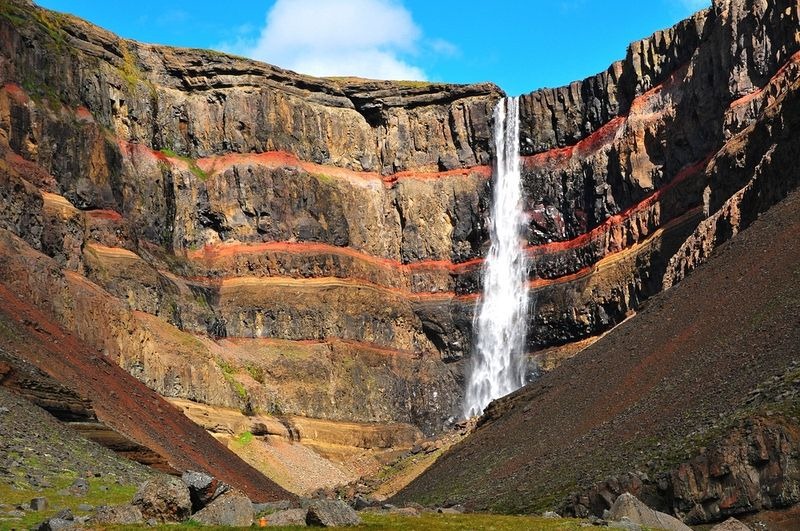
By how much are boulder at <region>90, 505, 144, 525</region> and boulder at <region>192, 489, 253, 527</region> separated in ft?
4.82

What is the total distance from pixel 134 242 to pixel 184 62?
25.5 m

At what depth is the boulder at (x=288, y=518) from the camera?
29.1m

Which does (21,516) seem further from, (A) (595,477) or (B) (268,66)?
(B) (268,66)

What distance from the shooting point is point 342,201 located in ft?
376

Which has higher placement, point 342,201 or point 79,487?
point 342,201

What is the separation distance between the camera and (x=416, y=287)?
Result: 115 meters

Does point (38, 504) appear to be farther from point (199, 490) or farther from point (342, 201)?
point (342, 201)

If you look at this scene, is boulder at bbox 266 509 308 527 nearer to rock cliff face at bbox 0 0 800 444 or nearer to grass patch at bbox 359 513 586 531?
grass patch at bbox 359 513 586 531

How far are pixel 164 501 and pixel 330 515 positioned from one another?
4.65 metres

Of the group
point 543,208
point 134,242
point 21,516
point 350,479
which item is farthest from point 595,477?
point 543,208

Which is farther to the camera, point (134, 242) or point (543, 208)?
point (543, 208)

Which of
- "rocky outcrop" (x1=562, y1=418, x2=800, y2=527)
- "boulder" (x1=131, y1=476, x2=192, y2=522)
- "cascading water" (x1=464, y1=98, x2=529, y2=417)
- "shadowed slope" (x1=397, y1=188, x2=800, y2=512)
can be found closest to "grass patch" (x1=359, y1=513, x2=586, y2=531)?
"boulder" (x1=131, y1=476, x2=192, y2=522)

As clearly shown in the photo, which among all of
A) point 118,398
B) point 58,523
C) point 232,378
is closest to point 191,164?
point 232,378

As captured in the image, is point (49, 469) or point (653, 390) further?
point (653, 390)
